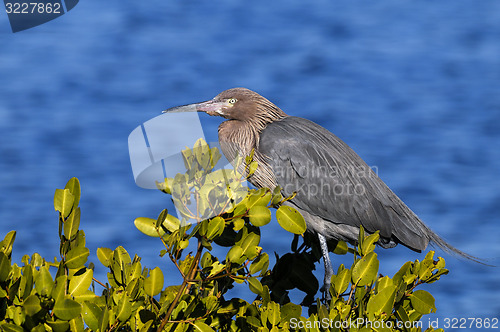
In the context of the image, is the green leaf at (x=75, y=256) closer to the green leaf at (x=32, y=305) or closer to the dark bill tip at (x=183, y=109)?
the green leaf at (x=32, y=305)

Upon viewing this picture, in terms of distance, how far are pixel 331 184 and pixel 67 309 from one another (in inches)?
80.4

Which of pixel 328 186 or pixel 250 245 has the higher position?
pixel 328 186

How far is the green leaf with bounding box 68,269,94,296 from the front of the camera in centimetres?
195

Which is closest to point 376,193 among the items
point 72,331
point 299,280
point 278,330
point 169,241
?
point 299,280

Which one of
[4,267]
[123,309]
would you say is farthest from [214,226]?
[4,267]

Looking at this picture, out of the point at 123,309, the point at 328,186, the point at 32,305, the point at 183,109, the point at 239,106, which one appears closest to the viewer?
the point at 32,305

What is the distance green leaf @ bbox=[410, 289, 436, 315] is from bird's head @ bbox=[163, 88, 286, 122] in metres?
1.67

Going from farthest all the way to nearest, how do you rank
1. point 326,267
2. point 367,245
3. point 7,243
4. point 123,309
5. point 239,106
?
point 239,106, point 326,267, point 367,245, point 7,243, point 123,309

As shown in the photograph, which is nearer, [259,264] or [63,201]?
[63,201]

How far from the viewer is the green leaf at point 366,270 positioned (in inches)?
87.7

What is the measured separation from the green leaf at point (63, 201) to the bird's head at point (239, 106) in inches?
73.7

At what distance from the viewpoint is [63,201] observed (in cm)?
194

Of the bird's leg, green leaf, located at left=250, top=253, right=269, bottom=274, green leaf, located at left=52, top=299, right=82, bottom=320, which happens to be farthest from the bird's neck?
green leaf, located at left=52, top=299, right=82, bottom=320

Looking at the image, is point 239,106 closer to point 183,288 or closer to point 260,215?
point 260,215
